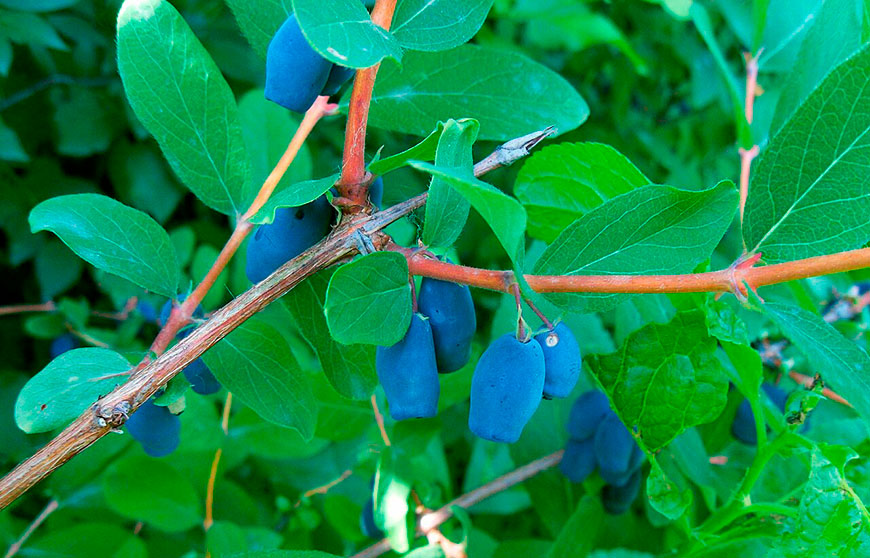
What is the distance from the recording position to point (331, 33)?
607mm

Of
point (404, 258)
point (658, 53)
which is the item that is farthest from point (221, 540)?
point (658, 53)

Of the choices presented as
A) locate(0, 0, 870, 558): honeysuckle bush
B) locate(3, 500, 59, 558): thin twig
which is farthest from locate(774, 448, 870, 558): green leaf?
locate(3, 500, 59, 558): thin twig

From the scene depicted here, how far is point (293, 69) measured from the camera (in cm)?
71

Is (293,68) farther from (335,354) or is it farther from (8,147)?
(8,147)

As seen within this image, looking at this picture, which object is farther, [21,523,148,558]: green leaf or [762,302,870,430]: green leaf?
[21,523,148,558]: green leaf

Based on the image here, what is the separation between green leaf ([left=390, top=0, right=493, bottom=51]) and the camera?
78cm

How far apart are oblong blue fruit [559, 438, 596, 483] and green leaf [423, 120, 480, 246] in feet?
2.12

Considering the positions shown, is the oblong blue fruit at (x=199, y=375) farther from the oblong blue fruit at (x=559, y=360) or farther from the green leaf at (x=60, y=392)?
the oblong blue fruit at (x=559, y=360)

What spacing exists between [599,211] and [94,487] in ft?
3.72

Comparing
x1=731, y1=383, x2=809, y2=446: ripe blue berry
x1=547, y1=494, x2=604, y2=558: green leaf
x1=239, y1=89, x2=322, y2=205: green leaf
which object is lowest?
x1=731, y1=383, x2=809, y2=446: ripe blue berry

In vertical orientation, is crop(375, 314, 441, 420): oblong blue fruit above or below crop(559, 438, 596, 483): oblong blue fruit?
above

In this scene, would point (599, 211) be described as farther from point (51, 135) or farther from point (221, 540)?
point (51, 135)

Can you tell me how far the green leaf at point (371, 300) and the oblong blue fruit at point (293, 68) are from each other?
0.67 ft

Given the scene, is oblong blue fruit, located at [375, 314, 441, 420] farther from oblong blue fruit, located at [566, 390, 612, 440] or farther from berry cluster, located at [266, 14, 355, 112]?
oblong blue fruit, located at [566, 390, 612, 440]
